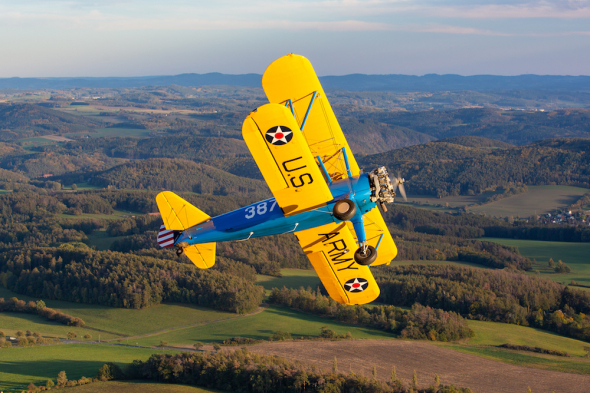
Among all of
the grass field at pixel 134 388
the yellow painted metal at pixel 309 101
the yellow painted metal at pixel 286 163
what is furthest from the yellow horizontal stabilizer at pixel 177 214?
the grass field at pixel 134 388

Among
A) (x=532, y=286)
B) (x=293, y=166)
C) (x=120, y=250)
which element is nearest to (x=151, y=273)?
(x=120, y=250)

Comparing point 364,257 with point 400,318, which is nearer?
point 364,257

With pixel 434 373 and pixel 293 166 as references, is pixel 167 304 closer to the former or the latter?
pixel 434 373

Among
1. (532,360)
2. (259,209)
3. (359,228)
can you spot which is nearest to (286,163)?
(259,209)

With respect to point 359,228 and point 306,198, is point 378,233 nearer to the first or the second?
point 359,228

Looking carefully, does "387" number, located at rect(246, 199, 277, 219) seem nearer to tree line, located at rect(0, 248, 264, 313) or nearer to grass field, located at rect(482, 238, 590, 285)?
tree line, located at rect(0, 248, 264, 313)

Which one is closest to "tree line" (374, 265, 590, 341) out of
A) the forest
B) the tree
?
the forest

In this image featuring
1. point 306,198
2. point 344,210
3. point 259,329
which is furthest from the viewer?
point 259,329
